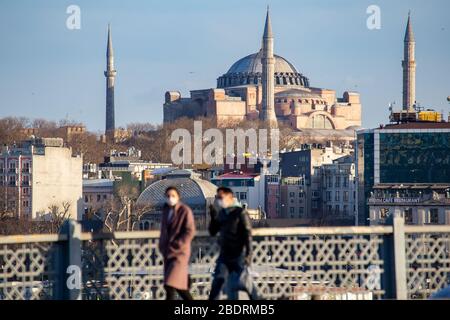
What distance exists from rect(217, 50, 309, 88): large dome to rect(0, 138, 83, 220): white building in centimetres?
7125

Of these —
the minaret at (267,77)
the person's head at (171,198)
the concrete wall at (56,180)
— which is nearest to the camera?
the person's head at (171,198)

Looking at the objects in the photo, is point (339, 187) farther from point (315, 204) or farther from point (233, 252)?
point (233, 252)

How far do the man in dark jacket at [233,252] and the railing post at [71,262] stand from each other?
0.85m

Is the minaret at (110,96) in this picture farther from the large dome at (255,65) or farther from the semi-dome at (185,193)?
the semi-dome at (185,193)

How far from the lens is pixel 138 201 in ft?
248

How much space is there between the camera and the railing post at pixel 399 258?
1294cm

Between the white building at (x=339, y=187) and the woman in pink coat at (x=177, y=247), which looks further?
the white building at (x=339, y=187)

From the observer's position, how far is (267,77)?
13725cm

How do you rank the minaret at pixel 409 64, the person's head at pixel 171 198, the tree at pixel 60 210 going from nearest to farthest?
the person's head at pixel 171 198 → the tree at pixel 60 210 → the minaret at pixel 409 64

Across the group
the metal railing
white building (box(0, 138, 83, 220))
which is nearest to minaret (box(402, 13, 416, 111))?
white building (box(0, 138, 83, 220))

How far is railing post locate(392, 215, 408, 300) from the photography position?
509 inches

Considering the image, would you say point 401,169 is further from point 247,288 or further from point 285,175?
point 247,288

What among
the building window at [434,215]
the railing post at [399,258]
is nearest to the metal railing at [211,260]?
the railing post at [399,258]
